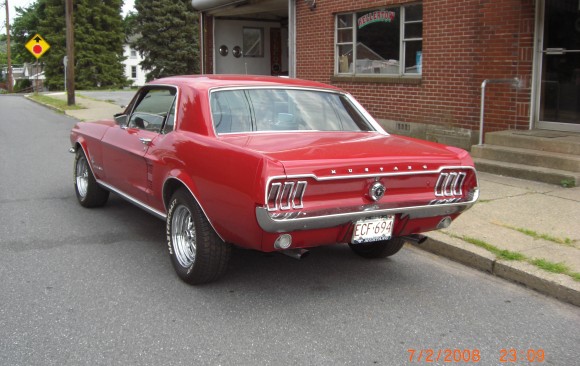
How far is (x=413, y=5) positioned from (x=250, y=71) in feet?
25.1

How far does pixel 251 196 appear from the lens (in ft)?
12.7

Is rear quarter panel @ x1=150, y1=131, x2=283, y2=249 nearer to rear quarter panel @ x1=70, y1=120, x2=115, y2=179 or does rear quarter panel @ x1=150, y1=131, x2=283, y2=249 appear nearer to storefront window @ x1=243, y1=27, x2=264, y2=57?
rear quarter panel @ x1=70, y1=120, x2=115, y2=179

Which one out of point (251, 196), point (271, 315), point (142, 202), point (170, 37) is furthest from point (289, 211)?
point (170, 37)

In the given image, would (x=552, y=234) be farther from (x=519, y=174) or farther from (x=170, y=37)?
(x=170, y=37)

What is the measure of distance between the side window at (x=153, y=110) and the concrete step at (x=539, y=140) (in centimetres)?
532

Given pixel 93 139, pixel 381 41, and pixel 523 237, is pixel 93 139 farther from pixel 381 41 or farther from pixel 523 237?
pixel 381 41

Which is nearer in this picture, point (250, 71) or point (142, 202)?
point (142, 202)

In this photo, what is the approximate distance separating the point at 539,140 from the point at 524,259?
12.6ft

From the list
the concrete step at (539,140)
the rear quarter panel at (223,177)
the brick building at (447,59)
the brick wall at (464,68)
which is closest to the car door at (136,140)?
the rear quarter panel at (223,177)

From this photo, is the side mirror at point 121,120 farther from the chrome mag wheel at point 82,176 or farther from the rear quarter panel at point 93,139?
the chrome mag wheel at point 82,176

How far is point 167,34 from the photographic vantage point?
41188 mm

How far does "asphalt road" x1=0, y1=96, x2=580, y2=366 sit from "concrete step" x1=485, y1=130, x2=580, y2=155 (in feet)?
12.0

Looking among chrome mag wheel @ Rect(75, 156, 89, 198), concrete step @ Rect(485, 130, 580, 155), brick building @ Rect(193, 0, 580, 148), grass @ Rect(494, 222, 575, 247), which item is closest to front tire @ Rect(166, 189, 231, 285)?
chrome mag wheel @ Rect(75, 156, 89, 198)

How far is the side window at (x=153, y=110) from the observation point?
5458 mm
